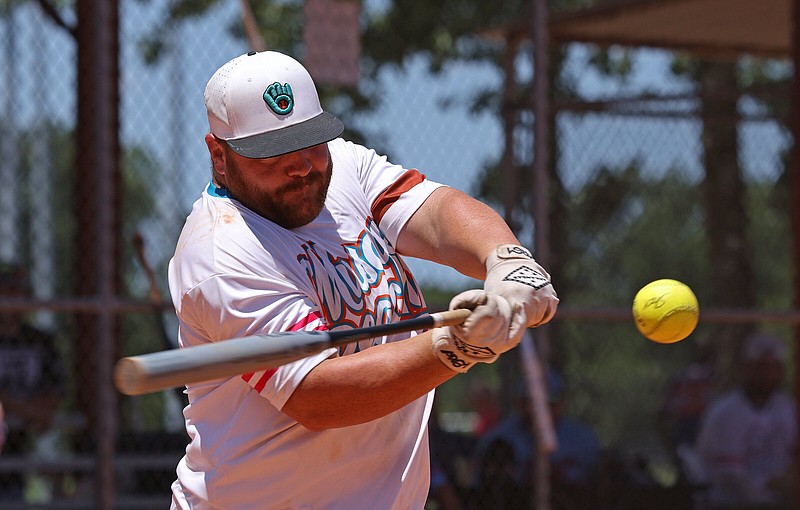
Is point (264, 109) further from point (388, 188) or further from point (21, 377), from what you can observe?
point (21, 377)

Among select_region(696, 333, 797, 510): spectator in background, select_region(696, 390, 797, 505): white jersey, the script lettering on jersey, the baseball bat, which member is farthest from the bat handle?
select_region(696, 390, 797, 505): white jersey

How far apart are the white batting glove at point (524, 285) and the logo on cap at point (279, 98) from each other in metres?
0.60

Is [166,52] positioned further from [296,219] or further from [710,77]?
[296,219]

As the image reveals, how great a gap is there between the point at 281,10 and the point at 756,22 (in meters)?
4.89

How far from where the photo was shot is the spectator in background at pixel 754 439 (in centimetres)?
780

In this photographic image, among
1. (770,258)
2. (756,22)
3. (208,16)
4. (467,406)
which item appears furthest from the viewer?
(467,406)

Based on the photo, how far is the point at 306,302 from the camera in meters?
2.67

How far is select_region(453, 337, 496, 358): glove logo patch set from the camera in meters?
2.45

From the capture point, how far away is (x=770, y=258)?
1439cm

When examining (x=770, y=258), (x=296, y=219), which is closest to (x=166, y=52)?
(x=770, y=258)

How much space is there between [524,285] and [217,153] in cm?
87

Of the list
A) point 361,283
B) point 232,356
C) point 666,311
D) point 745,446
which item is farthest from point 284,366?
point 745,446

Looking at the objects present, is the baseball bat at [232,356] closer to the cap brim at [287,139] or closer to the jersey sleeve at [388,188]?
the cap brim at [287,139]

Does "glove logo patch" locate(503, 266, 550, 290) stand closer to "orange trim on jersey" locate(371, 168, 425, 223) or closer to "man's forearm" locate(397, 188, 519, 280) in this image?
"man's forearm" locate(397, 188, 519, 280)
